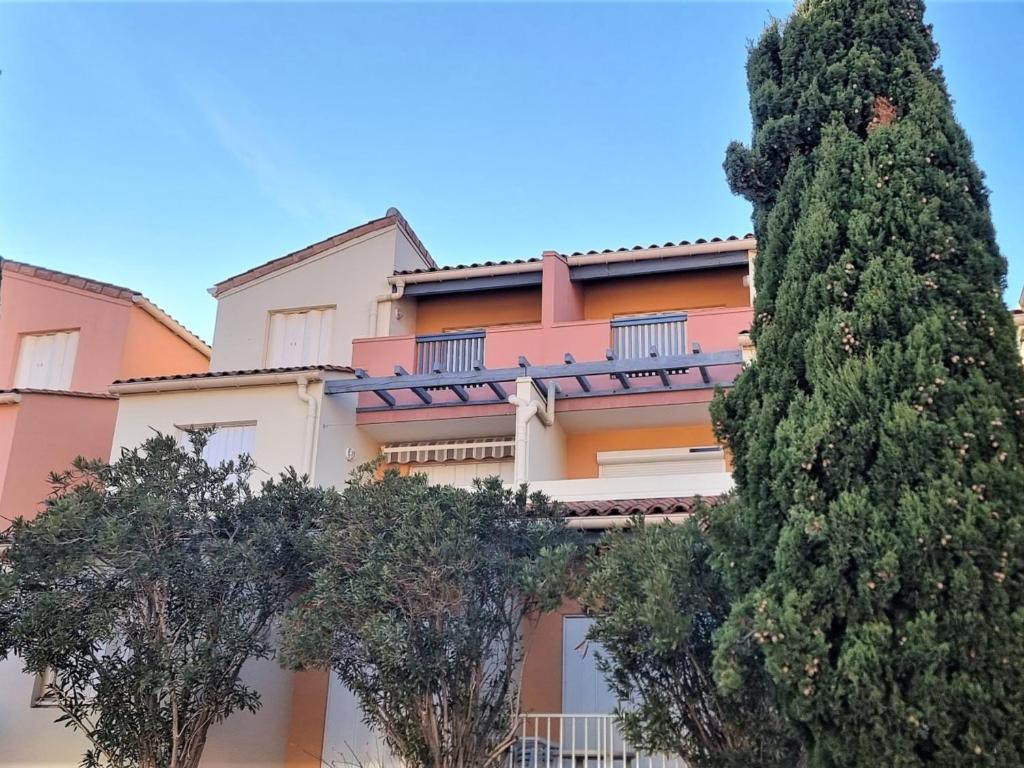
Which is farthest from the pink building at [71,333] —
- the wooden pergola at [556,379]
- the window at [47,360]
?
the wooden pergola at [556,379]

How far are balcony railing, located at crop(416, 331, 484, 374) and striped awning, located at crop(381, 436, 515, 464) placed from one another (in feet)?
5.12

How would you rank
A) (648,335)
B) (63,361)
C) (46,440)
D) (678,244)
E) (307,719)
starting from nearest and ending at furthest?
(307,719), (648,335), (46,440), (678,244), (63,361)

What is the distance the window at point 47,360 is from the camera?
75.2ft

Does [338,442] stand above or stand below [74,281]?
below

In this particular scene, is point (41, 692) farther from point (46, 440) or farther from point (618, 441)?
point (618, 441)

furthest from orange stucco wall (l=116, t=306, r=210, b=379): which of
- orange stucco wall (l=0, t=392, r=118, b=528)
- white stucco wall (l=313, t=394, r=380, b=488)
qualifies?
white stucco wall (l=313, t=394, r=380, b=488)

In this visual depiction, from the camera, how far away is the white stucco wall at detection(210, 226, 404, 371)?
72.0 feet

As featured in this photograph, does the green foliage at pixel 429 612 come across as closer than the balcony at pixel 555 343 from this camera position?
Yes

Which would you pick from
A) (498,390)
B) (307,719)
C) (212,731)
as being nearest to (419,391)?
(498,390)

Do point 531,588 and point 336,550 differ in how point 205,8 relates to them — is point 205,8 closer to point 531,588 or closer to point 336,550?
point 336,550

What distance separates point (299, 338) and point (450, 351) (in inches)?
168

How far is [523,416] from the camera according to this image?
57.8 feet

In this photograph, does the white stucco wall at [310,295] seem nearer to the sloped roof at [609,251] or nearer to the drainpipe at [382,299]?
the drainpipe at [382,299]

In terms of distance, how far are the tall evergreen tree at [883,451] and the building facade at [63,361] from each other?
50.1 feet
